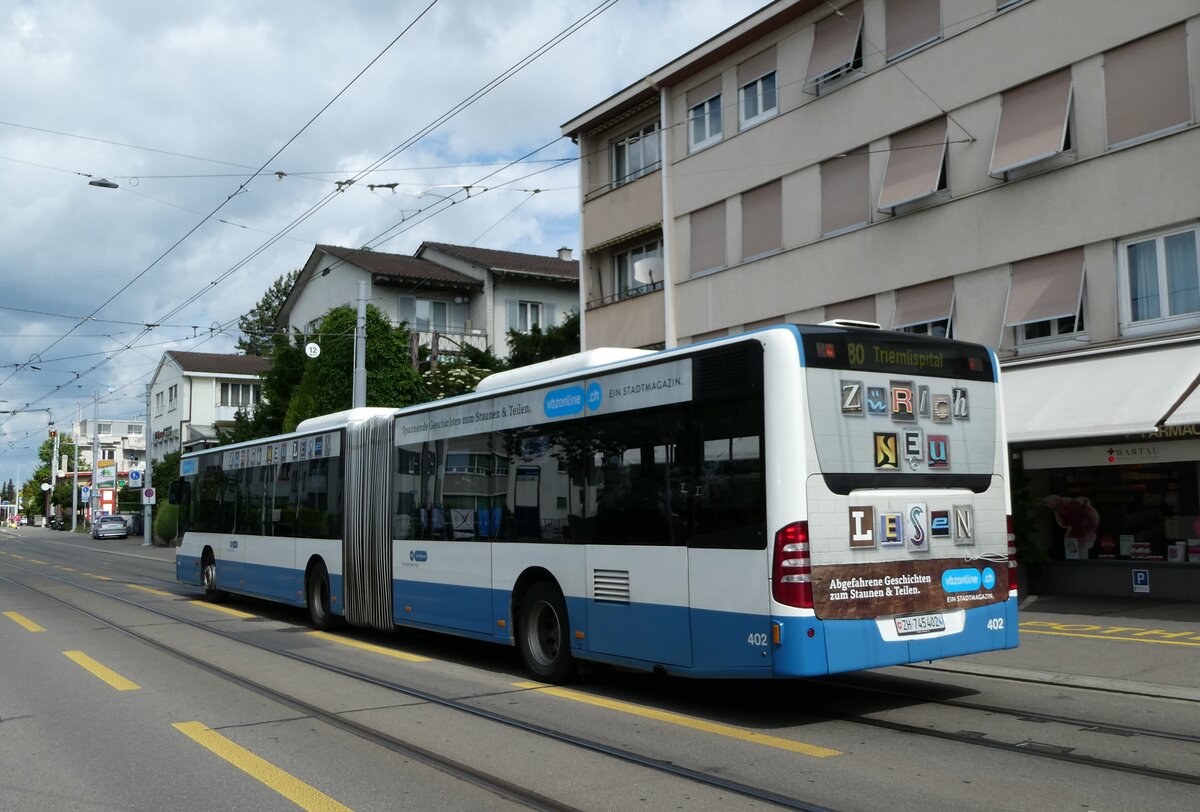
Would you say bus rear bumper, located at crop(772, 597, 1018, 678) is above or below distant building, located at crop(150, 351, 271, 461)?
below

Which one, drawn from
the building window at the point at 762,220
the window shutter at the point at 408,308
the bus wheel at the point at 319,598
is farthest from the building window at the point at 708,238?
the window shutter at the point at 408,308

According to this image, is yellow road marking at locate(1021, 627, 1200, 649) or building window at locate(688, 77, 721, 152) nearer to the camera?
yellow road marking at locate(1021, 627, 1200, 649)

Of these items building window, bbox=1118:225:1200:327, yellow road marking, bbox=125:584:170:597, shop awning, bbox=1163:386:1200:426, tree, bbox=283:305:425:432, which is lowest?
yellow road marking, bbox=125:584:170:597

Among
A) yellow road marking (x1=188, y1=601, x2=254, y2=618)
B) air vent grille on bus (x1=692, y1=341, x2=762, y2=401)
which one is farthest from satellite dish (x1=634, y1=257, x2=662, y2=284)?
air vent grille on bus (x1=692, y1=341, x2=762, y2=401)

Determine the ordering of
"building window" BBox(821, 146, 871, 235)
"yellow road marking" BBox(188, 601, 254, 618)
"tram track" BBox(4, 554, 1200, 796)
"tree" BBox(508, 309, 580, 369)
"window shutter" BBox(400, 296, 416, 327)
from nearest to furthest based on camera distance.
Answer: "tram track" BBox(4, 554, 1200, 796) < "yellow road marking" BBox(188, 601, 254, 618) < "building window" BBox(821, 146, 871, 235) < "tree" BBox(508, 309, 580, 369) < "window shutter" BBox(400, 296, 416, 327)

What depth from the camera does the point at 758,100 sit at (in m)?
23.7

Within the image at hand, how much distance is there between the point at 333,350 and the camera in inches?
1425

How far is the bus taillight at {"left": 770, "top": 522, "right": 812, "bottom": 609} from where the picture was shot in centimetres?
749

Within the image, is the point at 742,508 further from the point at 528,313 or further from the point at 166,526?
the point at 166,526

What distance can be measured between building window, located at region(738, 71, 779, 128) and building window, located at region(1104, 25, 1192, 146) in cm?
772

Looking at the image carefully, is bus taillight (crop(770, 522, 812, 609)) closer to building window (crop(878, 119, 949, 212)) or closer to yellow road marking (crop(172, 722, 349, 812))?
yellow road marking (crop(172, 722, 349, 812))

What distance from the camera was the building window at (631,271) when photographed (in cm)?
2692

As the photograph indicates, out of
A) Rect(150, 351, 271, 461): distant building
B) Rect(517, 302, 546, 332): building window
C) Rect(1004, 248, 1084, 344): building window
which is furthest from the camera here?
Rect(150, 351, 271, 461): distant building

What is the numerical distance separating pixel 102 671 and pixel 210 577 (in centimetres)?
894
